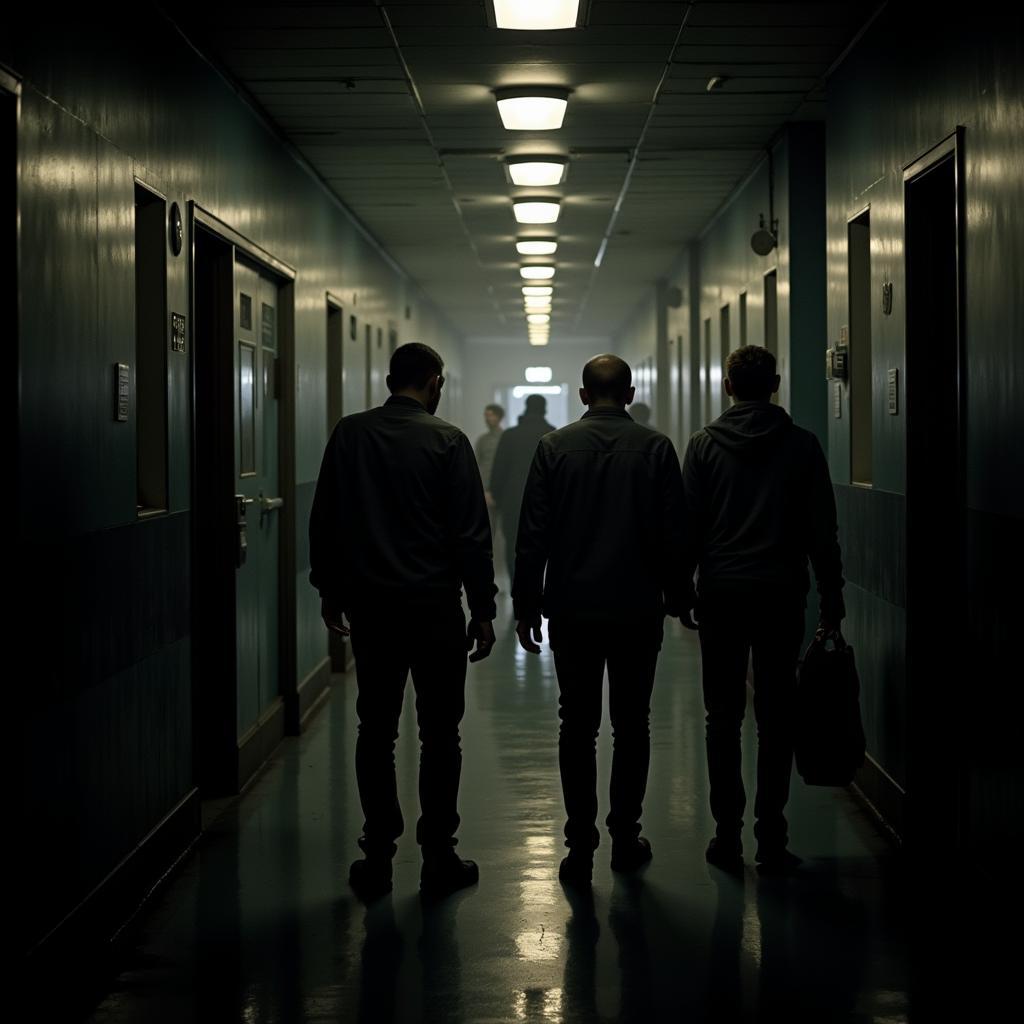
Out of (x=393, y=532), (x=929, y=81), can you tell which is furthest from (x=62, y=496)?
(x=929, y=81)

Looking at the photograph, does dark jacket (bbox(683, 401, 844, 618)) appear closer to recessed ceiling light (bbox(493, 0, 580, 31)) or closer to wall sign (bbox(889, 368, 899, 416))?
wall sign (bbox(889, 368, 899, 416))

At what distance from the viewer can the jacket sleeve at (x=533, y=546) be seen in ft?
13.4

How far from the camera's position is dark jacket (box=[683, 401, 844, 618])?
163 inches

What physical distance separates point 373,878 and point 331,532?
0.97 metres

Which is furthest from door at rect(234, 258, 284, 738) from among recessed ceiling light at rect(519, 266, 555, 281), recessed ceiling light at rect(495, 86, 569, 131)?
recessed ceiling light at rect(519, 266, 555, 281)

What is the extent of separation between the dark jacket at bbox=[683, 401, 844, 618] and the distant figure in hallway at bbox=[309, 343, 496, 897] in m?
0.65

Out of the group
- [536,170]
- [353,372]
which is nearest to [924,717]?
[536,170]

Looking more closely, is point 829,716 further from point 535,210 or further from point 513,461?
point 513,461

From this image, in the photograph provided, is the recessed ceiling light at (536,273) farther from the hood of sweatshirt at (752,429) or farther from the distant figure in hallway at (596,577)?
the distant figure in hallway at (596,577)

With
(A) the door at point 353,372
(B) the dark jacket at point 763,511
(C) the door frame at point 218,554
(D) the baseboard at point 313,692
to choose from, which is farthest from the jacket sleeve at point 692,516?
(A) the door at point 353,372

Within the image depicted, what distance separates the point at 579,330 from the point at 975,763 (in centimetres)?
1848

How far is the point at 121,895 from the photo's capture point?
380cm

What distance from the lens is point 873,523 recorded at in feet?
16.6

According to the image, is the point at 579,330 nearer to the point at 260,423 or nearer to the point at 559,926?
the point at 260,423
